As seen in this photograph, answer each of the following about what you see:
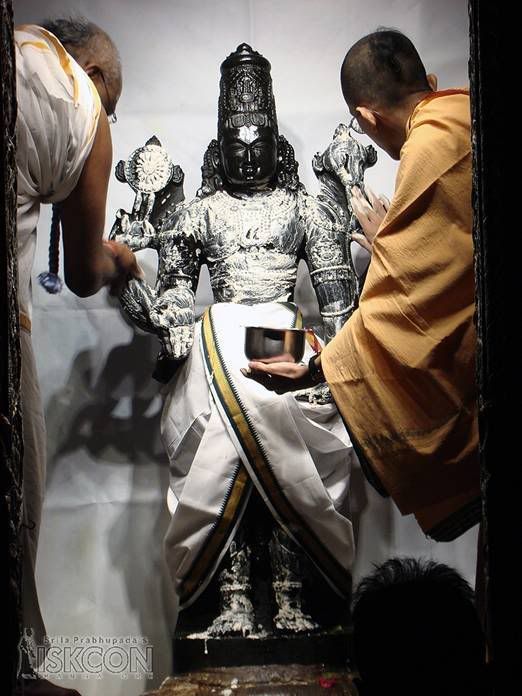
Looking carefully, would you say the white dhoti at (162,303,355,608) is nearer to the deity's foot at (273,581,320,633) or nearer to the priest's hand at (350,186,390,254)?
the deity's foot at (273,581,320,633)

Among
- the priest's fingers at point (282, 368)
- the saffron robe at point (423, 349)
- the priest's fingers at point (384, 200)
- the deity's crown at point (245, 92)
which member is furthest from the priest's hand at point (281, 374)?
the deity's crown at point (245, 92)

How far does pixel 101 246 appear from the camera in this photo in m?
2.33

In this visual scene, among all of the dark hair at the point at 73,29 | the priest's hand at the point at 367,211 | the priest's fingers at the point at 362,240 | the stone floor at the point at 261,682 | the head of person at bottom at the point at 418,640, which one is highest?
the dark hair at the point at 73,29

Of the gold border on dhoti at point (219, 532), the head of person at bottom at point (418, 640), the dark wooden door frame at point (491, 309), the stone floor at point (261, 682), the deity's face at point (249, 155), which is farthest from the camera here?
the deity's face at point (249, 155)

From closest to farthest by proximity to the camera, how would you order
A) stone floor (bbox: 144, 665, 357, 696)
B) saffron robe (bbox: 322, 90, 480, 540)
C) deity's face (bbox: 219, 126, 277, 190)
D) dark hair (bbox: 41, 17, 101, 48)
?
saffron robe (bbox: 322, 90, 480, 540) → dark hair (bbox: 41, 17, 101, 48) → stone floor (bbox: 144, 665, 357, 696) → deity's face (bbox: 219, 126, 277, 190)

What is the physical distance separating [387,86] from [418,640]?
118 centimetres

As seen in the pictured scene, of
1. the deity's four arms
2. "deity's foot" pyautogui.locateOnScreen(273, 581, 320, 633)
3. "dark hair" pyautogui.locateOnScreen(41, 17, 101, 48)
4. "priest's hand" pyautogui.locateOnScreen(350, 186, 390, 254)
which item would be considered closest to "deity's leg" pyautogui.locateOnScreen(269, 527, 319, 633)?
"deity's foot" pyautogui.locateOnScreen(273, 581, 320, 633)

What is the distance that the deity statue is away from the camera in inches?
101

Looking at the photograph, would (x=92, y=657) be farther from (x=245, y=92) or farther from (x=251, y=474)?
(x=245, y=92)

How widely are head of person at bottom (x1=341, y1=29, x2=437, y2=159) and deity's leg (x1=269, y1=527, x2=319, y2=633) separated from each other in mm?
961

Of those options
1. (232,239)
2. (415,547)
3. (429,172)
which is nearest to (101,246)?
(232,239)

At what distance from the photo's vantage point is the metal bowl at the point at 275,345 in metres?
2.12

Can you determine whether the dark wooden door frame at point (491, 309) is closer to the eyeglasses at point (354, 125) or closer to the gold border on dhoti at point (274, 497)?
the gold border on dhoti at point (274, 497)

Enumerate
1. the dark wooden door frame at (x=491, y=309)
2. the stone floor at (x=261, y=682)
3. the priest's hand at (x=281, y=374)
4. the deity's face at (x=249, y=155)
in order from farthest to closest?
the deity's face at (x=249, y=155) → the stone floor at (x=261, y=682) → the priest's hand at (x=281, y=374) → the dark wooden door frame at (x=491, y=309)
